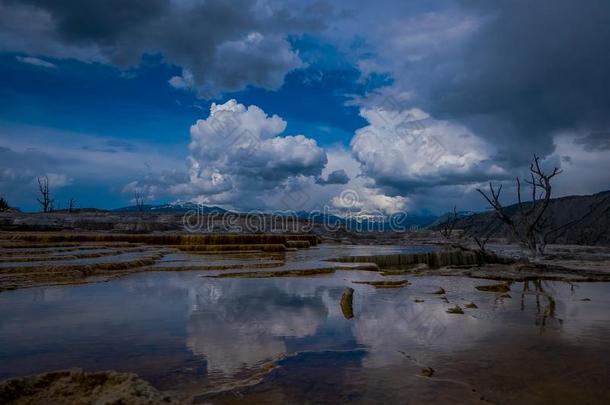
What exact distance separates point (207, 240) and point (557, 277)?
1004 inches

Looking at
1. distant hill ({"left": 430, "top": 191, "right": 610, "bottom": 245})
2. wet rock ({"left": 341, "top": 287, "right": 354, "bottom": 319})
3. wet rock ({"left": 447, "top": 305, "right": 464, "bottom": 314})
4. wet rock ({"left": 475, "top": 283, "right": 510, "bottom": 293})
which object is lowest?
wet rock ({"left": 475, "top": 283, "right": 510, "bottom": 293})

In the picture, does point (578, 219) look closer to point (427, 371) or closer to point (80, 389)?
point (427, 371)

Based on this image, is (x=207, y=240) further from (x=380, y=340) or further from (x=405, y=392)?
(x=405, y=392)

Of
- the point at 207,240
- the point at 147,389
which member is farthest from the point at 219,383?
the point at 207,240

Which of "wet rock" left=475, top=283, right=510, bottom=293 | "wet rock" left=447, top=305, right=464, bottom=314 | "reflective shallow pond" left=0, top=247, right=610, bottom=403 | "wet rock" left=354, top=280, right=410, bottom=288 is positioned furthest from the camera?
"wet rock" left=354, top=280, right=410, bottom=288

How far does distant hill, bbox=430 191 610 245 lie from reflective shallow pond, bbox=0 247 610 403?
25.3 m

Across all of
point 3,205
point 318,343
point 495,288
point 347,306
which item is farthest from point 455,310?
point 3,205

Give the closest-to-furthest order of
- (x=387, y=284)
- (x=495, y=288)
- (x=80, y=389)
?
(x=80, y=389) → (x=495, y=288) → (x=387, y=284)

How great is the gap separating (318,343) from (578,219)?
123ft

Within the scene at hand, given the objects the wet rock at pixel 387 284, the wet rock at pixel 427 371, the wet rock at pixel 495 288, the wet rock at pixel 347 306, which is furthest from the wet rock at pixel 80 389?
the wet rock at pixel 495 288

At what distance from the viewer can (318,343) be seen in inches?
251

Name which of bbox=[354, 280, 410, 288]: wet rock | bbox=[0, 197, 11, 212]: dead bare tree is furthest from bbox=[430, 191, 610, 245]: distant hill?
bbox=[0, 197, 11, 212]: dead bare tree

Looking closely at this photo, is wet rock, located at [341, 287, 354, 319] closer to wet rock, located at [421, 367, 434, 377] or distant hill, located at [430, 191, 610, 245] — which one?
wet rock, located at [421, 367, 434, 377]

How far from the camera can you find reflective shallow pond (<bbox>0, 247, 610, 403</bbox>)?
14.8 ft
